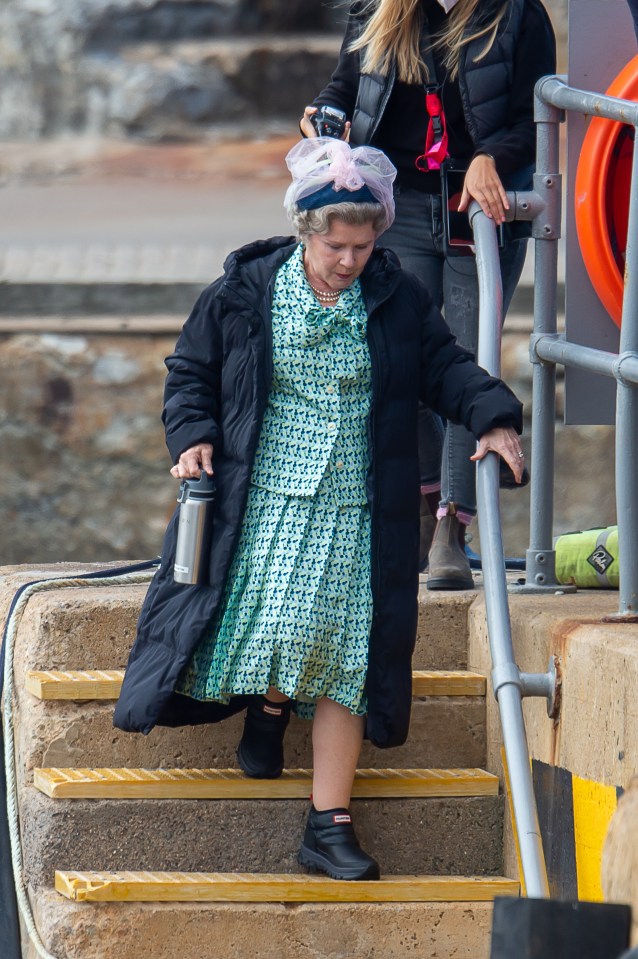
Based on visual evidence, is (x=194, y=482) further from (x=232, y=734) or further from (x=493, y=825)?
(x=493, y=825)

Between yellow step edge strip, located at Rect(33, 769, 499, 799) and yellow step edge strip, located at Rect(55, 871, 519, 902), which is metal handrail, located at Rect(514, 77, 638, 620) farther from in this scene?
yellow step edge strip, located at Rect(55, 871, 519, 902)

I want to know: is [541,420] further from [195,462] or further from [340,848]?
[340,848]

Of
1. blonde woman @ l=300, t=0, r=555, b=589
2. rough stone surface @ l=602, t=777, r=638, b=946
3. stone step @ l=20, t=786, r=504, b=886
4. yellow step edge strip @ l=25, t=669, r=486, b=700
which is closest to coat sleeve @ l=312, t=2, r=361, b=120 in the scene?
blonde woman @ l=300, t=0, r=555, b=589

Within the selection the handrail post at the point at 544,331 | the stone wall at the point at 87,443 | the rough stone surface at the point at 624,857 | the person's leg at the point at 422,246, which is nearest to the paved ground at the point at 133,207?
the stone wall at the point at 87,443

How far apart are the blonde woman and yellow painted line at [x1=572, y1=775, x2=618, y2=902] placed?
2.40ft

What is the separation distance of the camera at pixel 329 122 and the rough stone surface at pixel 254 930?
4.82ft

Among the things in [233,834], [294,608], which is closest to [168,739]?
[233,834]

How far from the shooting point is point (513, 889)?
9.38 ft

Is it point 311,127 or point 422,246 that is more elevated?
point 311,127

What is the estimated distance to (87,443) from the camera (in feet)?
29.5

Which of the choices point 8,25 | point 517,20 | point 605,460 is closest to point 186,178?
point 8,25

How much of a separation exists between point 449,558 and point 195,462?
771 millimetres

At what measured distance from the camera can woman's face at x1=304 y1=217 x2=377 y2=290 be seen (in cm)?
267

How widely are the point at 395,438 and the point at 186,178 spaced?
6.63 metres
